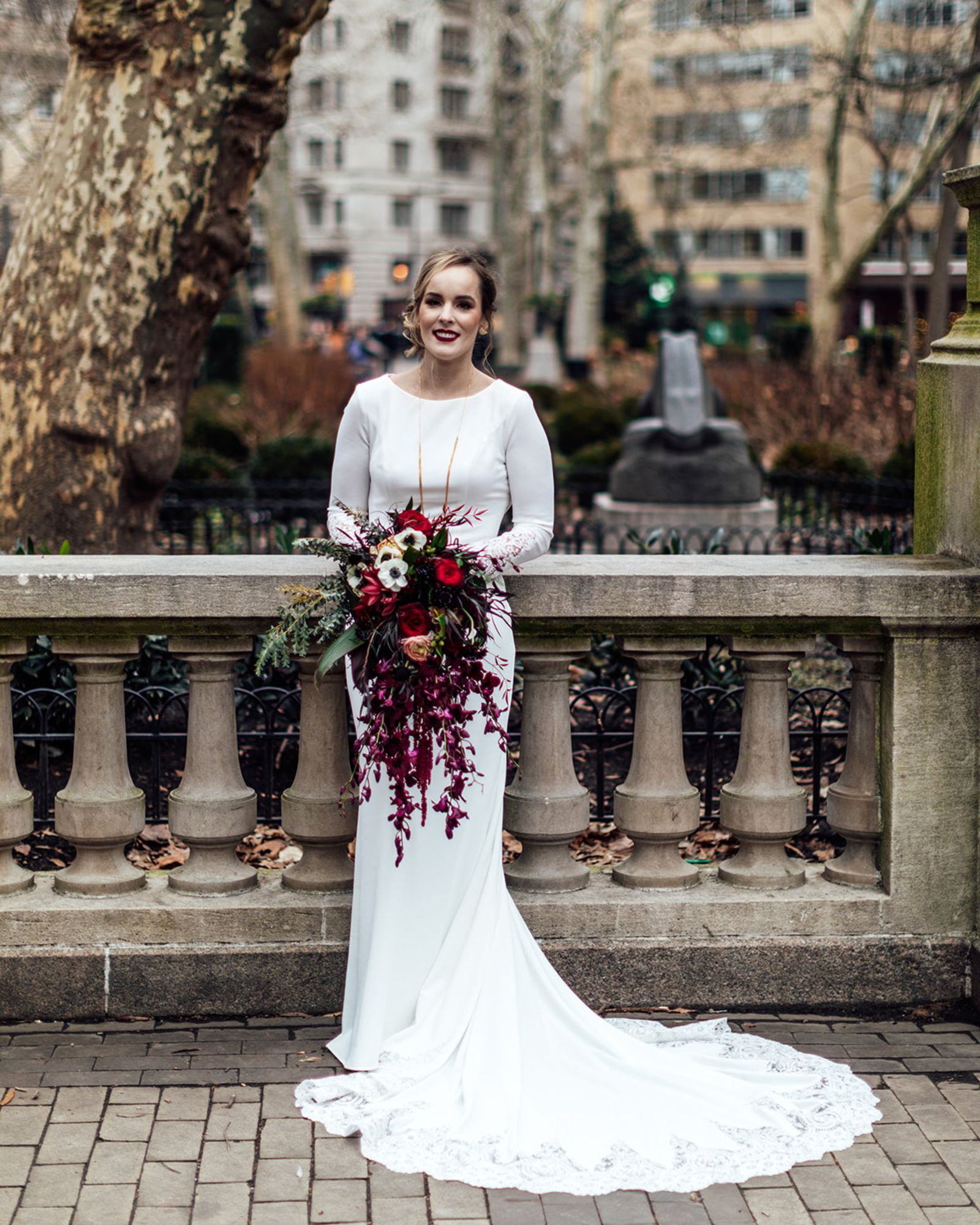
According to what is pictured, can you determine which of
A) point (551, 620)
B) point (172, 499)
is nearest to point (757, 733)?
point (551, 620)

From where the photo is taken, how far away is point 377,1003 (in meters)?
3.99

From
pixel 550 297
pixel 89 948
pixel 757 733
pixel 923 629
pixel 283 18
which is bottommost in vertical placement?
pixel 89 948

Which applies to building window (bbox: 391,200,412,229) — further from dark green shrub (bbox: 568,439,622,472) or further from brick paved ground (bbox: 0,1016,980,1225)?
brick paved ground (bbox: 0,1016,980,1225)

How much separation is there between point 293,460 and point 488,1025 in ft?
42.0

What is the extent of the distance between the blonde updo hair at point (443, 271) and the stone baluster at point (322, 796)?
977mm

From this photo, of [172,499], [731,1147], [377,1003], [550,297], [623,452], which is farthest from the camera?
[550,297]

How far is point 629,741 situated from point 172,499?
909cm

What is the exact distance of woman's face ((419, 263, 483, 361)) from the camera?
13.0ft

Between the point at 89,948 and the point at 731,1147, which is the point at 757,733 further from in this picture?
the point at 89,948

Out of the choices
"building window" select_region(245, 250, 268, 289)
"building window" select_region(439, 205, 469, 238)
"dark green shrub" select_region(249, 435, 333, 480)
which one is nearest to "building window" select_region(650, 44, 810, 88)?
"dark green shrub" select_region(249, 435, 333, 480)

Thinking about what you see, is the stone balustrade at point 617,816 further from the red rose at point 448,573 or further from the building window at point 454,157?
the building window at point 454,157

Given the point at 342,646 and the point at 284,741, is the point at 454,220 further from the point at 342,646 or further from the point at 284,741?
the point at 342,646

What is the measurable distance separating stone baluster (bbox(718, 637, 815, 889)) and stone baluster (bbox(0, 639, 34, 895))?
79.3 inches

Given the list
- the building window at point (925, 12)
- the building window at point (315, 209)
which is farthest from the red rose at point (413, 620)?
the building window at point (315, 209)
